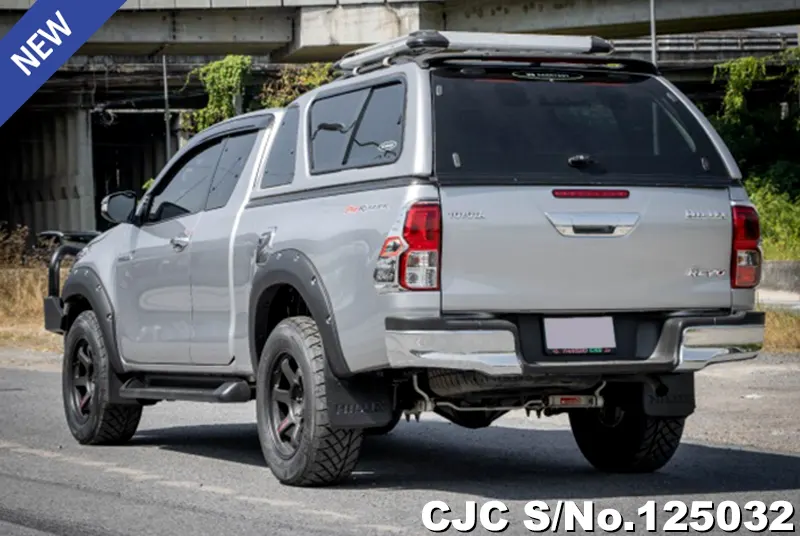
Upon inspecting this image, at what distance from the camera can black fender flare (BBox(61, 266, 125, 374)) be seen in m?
11.1

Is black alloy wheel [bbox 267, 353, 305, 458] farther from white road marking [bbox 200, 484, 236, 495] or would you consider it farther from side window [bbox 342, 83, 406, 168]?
side window [bbox 342, 83, 406, 168]

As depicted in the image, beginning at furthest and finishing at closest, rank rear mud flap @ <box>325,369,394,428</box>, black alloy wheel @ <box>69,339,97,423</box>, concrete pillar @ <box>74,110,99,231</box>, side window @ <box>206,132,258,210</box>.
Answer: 1. concrete pillar @ <box>74,110,99,231</box>
2. black alloy wheel @ <box>69,339,97,423</box>
3. side window @ <box>206,132,258,210</box>
4. rear mud flap @ <box>325,369,394,428</box>

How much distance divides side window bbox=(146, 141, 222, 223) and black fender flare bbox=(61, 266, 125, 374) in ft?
1.92

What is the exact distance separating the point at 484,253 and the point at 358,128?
1.20m

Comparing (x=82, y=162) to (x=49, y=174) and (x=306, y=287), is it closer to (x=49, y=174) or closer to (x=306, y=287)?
(x=49, y=174)

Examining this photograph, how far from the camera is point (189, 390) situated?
1031cm

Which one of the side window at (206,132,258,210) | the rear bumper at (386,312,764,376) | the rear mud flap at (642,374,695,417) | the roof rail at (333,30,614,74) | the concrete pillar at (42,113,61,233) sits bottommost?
the concrete pillar at (42,113,61,233)

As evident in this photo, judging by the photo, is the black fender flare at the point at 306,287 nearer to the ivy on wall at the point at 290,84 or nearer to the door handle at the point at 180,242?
the door handle at the point at 180,242

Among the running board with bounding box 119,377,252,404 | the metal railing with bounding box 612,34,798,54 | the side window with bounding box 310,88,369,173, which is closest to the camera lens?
the side window with bounding box 310,88,369,173

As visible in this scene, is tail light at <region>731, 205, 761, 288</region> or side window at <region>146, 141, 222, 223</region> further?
side window at <region>146, 141, 222, 223</region>

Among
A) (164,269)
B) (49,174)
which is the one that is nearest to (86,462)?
(164,269)

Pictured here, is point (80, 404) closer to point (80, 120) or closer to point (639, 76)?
point (639, 76)

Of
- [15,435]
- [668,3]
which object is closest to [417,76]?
→ [15,435]

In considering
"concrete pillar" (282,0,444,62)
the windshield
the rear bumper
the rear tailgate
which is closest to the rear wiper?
the windshield
